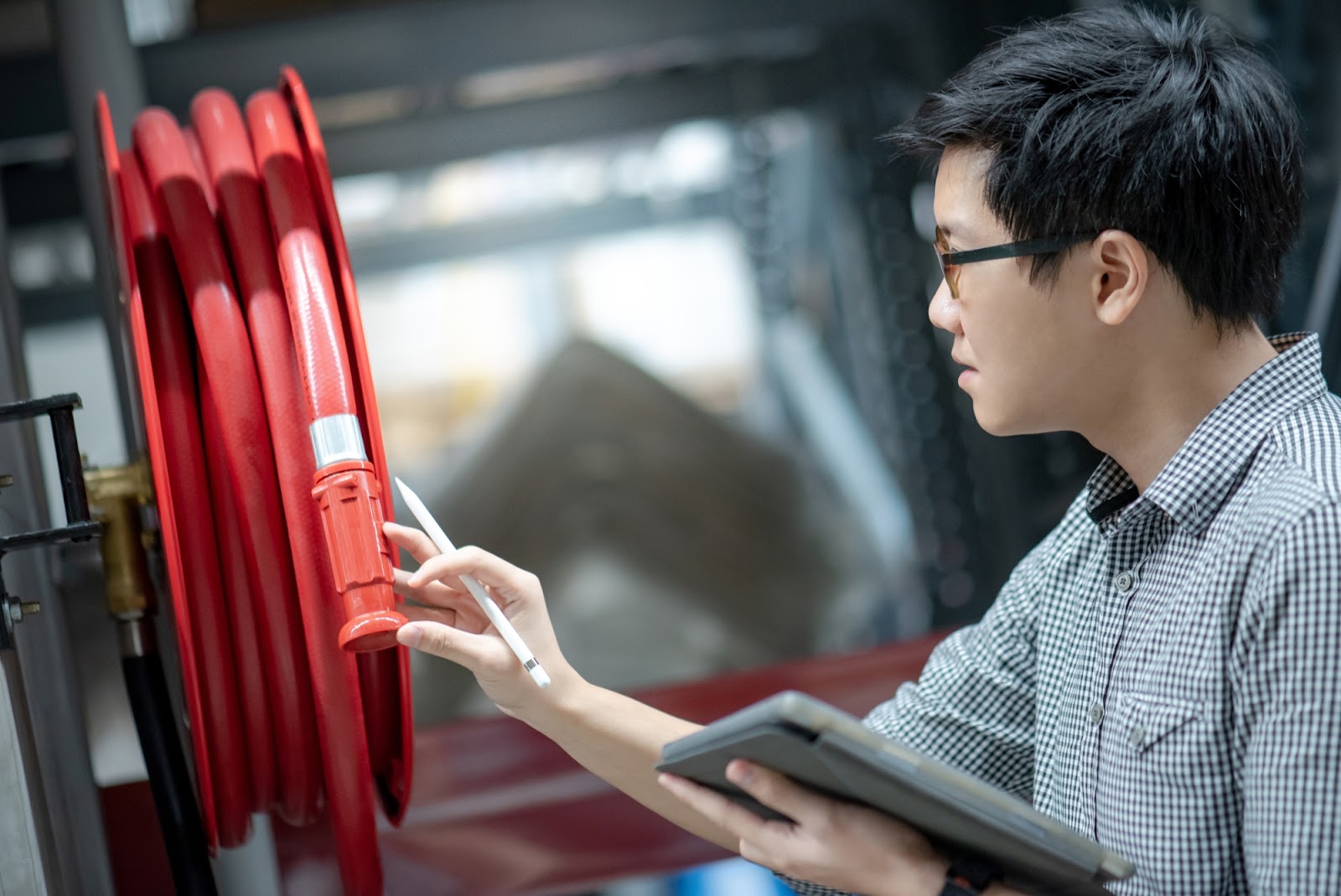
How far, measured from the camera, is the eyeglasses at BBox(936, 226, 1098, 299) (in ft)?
3.42

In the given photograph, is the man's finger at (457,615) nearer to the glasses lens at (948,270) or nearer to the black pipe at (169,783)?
the black pipe at (169,783)

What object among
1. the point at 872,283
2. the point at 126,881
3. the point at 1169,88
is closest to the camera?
the point at 1169,88

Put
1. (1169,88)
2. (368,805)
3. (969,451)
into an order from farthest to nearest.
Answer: (969,451) → (368,805) → (1169,88)

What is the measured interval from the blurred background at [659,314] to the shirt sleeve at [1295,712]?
188 centimetres

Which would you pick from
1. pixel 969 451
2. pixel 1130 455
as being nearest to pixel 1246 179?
pixel 1130 455

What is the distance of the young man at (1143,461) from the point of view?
36.0 inches

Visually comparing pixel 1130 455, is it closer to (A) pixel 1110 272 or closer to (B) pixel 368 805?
(A) pixel 1110 272

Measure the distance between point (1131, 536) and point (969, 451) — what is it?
2.14 m

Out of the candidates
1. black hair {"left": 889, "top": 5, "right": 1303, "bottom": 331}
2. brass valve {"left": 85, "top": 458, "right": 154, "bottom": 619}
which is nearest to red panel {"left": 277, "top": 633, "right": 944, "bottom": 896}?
brass valve {"left": 85, "top": 458, "right": 154, "bottom": 619}

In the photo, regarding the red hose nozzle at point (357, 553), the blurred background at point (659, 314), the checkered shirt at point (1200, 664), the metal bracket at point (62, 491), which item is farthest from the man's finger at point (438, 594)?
the blurred background at point (659, 314)

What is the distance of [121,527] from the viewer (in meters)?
1.31

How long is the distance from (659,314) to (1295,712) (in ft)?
10.3

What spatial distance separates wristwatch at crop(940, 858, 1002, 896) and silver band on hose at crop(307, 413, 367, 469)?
1.87 ft

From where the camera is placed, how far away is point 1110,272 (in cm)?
105
